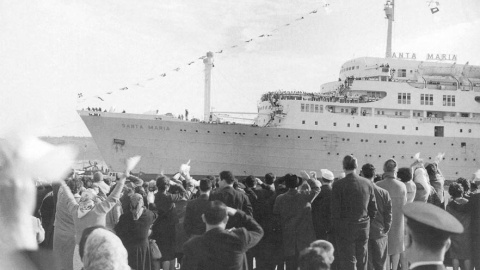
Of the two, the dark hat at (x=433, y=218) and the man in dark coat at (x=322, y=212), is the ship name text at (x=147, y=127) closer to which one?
the man in dark coat at (x=322, y=212)

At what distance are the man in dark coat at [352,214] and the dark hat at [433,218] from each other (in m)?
2.60

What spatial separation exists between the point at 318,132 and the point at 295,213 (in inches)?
962

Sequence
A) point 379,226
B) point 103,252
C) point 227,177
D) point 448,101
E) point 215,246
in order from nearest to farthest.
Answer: point 103,252, point 215,246, point 227,177, point 379,226, point 448,101

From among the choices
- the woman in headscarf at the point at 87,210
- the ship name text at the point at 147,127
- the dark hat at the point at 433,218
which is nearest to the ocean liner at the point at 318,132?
the ship name text at the point at 147,127

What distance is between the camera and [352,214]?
17.2 feet

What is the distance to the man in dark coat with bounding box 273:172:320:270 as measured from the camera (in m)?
5.52

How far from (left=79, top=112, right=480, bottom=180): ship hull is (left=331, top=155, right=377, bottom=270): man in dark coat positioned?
77.9 ft

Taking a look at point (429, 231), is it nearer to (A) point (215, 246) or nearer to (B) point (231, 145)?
(A) point (215, 246)

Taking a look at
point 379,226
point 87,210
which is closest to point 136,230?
point 87,210

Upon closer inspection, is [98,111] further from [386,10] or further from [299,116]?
[386,10]

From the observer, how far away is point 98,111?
3020 centimetres

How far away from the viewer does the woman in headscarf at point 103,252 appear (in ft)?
7.79

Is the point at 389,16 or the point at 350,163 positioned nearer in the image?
the point at 350,163

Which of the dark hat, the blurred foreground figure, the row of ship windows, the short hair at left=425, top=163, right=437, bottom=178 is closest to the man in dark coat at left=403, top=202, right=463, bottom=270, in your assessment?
the dark hat
